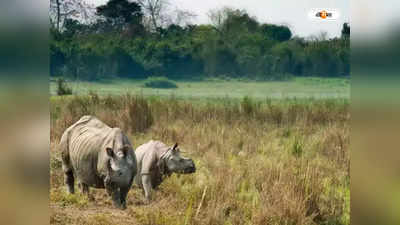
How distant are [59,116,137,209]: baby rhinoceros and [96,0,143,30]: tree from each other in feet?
3.35

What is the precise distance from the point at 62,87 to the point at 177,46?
126 centimetres

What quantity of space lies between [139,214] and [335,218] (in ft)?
6.71

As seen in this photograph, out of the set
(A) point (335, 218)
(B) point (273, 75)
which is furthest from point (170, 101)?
(A) point (335, 218)

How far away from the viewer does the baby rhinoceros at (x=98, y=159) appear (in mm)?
6555

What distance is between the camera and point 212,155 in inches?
271

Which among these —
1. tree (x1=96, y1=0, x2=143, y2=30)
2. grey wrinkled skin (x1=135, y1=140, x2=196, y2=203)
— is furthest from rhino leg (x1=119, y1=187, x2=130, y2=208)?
tree (x1=96, y1=0, x2=143, y2=30)

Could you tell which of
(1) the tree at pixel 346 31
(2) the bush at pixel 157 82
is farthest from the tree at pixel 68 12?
(1) the tree at pixel 346 31

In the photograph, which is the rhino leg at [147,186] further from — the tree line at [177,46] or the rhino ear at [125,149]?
the tree line at [177,46]

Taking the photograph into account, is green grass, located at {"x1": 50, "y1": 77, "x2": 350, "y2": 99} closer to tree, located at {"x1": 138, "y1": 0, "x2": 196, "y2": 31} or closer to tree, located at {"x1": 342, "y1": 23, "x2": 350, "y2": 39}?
tree, located at {"x1": 342, "y1": 23, "x2": 350, "y2": 39}

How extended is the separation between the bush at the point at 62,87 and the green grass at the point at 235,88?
62mm

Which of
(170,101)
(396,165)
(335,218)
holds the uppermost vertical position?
(170,101)

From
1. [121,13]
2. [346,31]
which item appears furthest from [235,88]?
[121,13]

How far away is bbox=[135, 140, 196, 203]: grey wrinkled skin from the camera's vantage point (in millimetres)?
6727

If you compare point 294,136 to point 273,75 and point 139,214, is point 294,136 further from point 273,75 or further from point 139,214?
point 139,214
